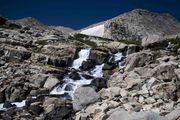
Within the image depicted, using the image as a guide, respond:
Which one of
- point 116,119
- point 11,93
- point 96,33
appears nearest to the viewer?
point 116,119

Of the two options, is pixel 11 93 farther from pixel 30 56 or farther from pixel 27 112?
pixel 30 56

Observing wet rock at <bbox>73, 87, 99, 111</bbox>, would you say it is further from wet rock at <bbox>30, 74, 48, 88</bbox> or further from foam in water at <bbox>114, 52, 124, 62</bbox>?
foam in water at <bbox>114, 52, 124, 62</bbox>

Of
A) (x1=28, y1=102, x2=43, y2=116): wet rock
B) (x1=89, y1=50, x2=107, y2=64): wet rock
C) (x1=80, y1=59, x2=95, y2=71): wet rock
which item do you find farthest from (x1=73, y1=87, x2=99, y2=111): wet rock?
(x1=89, y1=50, x2=107, y2=64): wet rock

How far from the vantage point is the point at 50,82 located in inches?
1750

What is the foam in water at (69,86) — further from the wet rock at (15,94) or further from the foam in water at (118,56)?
the foam in water at (118,56)

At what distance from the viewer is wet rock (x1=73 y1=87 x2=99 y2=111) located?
34681 mm

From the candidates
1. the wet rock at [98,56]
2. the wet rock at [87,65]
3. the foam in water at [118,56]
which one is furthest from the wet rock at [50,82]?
the foam in water at [118,56]

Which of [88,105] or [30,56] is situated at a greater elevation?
[30,56]

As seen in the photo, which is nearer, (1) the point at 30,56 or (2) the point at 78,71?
(2) the point at 78,71

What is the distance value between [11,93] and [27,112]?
266 inches

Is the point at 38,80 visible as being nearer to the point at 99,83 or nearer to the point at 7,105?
the point at 7,105

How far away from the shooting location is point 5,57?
176ft

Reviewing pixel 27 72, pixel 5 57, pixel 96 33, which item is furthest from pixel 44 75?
pixel 96 33

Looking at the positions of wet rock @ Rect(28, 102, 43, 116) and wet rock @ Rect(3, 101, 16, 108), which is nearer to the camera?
wet rock @ Rect(28, 102, 43, 116)
